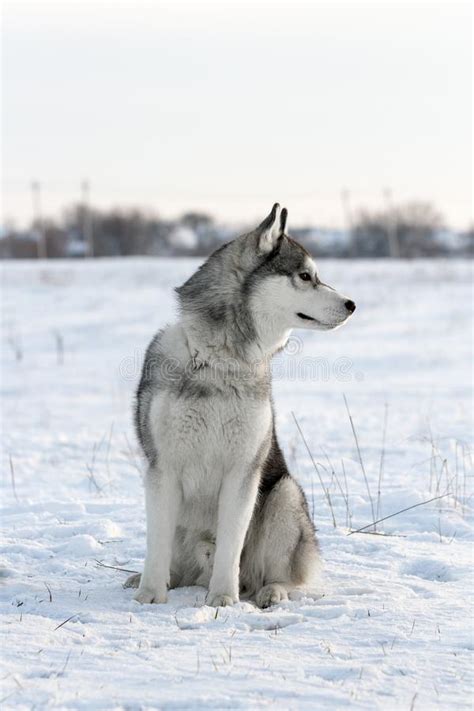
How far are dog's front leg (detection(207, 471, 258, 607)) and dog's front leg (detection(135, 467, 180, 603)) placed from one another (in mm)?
242

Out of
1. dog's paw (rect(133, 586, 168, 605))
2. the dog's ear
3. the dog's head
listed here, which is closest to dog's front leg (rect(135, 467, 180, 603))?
dog's paw (rect(133, 586, 168, 605))

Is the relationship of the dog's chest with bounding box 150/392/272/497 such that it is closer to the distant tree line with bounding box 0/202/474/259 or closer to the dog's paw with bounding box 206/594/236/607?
the dog's paw with bounding box 206/594/236/607

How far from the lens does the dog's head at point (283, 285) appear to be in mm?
4613

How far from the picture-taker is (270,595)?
4.48 meters

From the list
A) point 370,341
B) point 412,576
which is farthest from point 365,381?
point 412,576

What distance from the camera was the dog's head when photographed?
4.61 m

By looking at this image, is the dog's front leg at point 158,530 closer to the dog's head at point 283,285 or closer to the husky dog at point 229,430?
the husky dog at point 229,430

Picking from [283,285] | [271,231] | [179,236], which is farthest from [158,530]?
[179,236]

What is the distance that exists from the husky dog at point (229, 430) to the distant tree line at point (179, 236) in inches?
1822

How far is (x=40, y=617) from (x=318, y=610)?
1302 millimetres

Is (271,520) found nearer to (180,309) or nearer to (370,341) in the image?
(180,309)

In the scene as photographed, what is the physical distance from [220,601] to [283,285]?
5.41 feet

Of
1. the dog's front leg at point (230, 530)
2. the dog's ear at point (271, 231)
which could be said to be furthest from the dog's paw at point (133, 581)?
the dog's ear at point (271, 231)

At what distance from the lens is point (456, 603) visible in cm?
427
